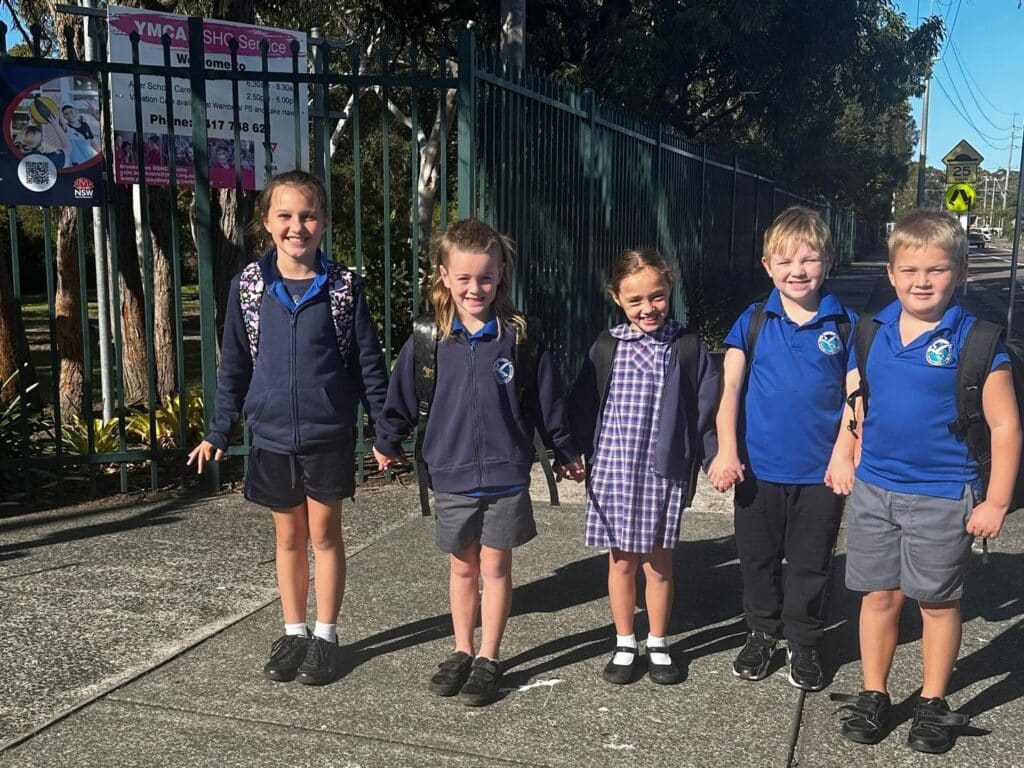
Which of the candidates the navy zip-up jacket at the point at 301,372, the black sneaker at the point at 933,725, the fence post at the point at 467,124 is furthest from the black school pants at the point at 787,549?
the fence post at the point at 467,124

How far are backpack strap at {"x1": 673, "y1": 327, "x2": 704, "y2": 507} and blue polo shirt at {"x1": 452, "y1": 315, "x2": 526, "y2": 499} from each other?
0.58 metres

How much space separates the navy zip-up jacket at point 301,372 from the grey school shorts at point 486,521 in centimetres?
41

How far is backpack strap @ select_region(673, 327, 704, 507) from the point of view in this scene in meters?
3.33

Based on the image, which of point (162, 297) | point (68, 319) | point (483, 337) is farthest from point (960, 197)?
point (483, 337)

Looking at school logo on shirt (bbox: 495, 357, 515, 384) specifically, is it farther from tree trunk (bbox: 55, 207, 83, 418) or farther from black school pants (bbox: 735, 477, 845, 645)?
tree trunk (bbox: 55, 207, 83, 418)

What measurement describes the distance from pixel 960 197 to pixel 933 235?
27088 mm

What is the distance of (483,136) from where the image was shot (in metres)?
5.75

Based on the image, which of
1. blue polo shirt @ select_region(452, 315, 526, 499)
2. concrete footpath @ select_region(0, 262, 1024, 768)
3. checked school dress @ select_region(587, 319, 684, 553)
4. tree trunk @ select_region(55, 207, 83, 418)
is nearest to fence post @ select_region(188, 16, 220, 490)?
concrete footpath @ select_region(0, 262, 1024, 768)

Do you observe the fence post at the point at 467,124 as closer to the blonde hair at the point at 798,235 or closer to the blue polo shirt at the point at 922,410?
the blonde hair at the point at 798,235

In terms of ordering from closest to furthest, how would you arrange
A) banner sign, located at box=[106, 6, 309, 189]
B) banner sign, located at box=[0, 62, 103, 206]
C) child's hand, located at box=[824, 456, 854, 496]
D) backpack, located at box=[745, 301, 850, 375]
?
1. child's hand, located at box=[824, 456, 854, 496]
2. backpack, located at box=[745, 301, 850, 375]
3. banner sign, located at box=[0, 62, 103, 206]
4. banner sign, located at box=[106, 6, 309, 189]

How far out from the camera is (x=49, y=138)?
5.25 metres

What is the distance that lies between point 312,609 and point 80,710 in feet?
3.38

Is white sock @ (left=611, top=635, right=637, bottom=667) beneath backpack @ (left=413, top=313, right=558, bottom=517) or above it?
beneath

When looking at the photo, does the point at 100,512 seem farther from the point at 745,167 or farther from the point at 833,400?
the point at 745,167
